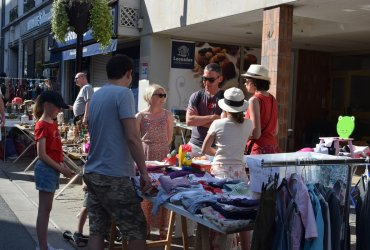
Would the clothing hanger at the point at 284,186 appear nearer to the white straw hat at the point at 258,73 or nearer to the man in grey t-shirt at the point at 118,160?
the man in grey t-shirt at the point at 118,160

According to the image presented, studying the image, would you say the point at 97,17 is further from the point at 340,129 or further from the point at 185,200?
the point at 185,200

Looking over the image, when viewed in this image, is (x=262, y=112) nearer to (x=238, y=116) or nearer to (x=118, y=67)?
(x=238, y=116)

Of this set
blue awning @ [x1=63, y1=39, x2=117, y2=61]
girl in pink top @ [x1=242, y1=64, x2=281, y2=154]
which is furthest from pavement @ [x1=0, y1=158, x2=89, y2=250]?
blue awning @ [x1=63, y1=39, x2=117, y2=61]

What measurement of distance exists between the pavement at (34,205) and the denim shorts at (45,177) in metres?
0.98

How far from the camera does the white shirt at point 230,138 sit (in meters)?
4.26

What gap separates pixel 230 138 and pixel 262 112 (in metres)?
0.74

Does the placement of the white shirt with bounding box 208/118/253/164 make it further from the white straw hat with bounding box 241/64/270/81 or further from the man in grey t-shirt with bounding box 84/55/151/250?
the man in grey t-shirt with bounding box 84/55/151/250

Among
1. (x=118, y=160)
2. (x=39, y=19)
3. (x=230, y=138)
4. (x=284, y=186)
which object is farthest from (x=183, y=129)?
(x=39, y=19)

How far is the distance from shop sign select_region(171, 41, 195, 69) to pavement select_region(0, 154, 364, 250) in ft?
15.4

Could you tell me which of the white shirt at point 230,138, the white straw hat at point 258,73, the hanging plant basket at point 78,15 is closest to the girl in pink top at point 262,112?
the white straw hat at point 258,73

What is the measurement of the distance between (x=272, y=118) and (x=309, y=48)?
934cm

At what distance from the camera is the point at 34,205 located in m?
6.79

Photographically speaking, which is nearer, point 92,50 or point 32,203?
point 32,203

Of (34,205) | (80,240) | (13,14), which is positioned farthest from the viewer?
(13,14)
